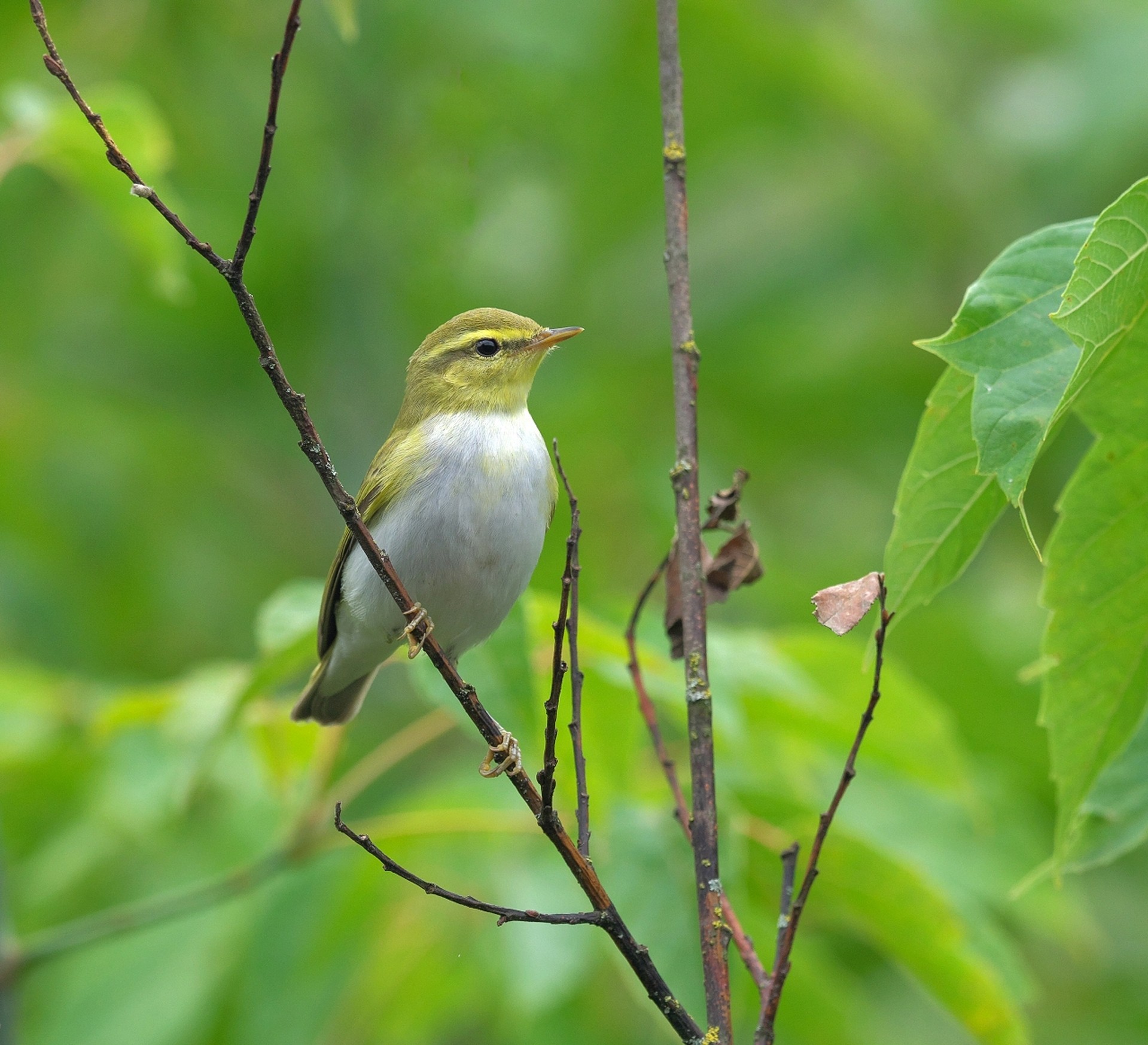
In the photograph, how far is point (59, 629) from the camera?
21.5 feet

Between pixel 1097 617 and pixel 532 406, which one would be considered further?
pixel 532 406

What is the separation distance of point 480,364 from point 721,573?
1.81 meters

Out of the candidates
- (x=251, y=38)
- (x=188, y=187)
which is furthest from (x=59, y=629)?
(x=251, y=38)

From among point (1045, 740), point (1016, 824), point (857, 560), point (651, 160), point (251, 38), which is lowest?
→ point (1016, 824)

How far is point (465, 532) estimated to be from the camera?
145 inches

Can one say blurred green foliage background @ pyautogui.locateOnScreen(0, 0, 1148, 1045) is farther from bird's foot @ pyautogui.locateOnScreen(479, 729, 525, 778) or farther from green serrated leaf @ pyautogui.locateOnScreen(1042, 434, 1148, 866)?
green serrated leaf @ pyautogui.locateOnScreen(1042, 434, 1148, 866)

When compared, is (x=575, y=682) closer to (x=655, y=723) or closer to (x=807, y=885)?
(x=655, y=723)

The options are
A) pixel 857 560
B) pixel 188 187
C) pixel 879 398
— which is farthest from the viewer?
pixel 188 187

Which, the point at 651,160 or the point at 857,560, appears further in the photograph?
the point at 651,160

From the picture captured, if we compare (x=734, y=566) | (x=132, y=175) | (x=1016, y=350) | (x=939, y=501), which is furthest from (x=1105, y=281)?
(x=132, y=175)

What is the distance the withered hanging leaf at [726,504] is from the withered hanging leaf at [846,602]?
1.48 ft

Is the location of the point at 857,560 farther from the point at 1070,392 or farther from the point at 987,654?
the point at 1070,392

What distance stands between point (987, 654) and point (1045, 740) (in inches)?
19.1

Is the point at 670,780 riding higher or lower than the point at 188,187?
lower
